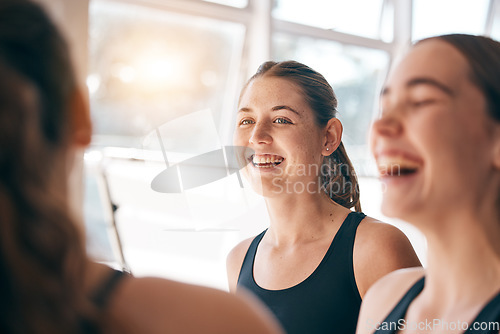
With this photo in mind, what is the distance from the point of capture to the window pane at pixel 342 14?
4.10 meters

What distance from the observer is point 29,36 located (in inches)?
18.1

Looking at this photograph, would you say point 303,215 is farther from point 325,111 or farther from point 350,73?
point 350,73

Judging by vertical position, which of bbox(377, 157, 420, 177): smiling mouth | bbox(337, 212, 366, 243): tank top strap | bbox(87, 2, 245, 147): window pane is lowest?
bbox(337, 212, 366, 243): tank top strap

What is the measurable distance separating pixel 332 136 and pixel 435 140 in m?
0.82

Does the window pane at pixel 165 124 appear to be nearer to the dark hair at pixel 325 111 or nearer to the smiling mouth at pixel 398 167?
the dark hair at pixel 325 111

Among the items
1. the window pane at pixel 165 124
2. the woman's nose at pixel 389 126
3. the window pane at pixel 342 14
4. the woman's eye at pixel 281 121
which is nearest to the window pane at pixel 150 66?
the window pane at pixel 165 124

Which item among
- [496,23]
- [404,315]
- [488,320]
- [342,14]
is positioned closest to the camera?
[488,320]

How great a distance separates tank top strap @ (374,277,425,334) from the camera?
91 cm

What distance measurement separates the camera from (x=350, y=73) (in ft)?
15.3

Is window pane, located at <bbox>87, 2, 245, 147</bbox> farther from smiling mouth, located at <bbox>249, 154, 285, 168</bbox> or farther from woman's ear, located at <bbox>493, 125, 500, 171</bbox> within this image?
woman's ear, located at <bbox>493, 125, 500, 171</bbox>

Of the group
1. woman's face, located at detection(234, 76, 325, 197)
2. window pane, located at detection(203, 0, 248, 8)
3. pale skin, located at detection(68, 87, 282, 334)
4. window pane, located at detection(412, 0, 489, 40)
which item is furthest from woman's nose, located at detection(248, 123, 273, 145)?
window pane, located at detection(412, 0, 489, 40)

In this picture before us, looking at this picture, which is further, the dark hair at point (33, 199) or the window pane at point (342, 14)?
the window pane at point (342, 14)

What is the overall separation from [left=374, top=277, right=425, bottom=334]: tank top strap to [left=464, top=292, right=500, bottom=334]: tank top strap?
17cm

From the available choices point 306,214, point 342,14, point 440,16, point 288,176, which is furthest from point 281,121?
point 440,16
